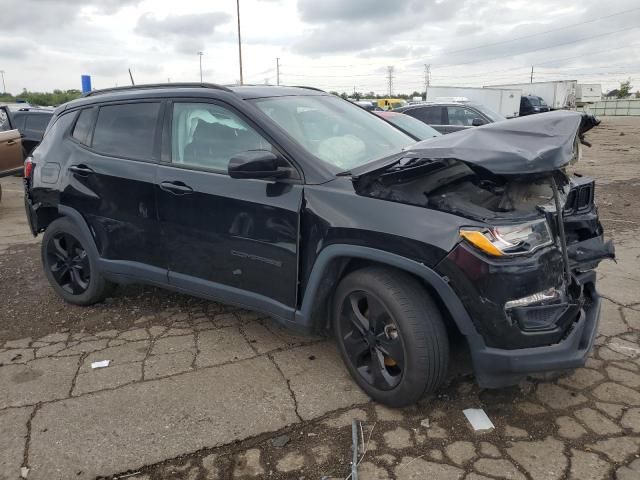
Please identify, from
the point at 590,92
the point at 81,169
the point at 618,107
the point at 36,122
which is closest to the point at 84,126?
the point at 81,169

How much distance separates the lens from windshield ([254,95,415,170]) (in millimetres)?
3221

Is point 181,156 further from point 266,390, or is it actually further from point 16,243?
point 16,243

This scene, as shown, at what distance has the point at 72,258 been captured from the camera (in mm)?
4406

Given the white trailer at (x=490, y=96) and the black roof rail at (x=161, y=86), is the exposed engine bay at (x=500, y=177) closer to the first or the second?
the black roof rail at (x=161, y=86)

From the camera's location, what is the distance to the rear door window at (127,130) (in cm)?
378

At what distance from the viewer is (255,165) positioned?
289 centimetres

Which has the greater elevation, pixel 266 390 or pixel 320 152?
pixel 320 152

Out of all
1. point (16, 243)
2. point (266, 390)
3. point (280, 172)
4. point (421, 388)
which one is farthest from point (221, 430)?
point (16, 243)

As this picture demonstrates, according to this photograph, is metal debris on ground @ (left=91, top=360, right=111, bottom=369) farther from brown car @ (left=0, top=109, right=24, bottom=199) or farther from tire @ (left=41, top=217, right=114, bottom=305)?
brown car @ (left=0, top=109, right=24, bottom=199)

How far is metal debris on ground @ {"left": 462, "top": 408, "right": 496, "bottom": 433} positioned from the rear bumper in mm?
276

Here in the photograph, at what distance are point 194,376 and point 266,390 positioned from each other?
1.68ft

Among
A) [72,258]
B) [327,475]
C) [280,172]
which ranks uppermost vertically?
[280,172]

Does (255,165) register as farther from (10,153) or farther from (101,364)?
(10,153)

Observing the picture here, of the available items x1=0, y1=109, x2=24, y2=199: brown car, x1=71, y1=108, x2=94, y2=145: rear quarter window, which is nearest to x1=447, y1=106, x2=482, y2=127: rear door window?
x1=0, y1=109, x2=24, y2=199: brown car
